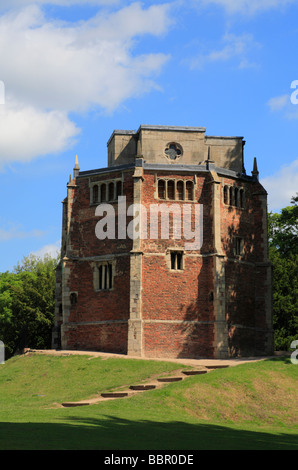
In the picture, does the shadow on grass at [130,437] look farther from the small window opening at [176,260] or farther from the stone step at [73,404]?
the small window opening at [176,260]

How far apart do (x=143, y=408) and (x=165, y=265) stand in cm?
1690

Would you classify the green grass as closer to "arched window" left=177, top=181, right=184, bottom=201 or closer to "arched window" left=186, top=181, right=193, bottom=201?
"arched window" left=177, top=181, right=184, bottom=201

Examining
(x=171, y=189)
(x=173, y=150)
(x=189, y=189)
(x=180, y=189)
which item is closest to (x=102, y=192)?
(x=171, y=189)

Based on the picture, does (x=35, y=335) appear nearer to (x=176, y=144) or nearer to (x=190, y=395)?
(x=176, y=144)

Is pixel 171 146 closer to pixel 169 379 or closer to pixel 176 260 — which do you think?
pixel 176 260

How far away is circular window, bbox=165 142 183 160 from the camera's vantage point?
51.2 metres

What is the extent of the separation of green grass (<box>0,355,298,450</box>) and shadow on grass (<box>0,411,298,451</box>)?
3 cm

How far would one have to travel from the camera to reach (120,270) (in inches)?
1827

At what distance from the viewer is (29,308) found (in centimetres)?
Answer: 6131

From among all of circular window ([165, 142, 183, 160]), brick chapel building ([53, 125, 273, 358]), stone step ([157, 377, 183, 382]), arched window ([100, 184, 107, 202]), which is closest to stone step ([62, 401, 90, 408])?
stone step ([157, 377, 183, 382])

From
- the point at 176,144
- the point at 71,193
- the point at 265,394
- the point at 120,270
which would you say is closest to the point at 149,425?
the point at 265,394

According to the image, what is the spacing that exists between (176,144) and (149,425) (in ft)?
101

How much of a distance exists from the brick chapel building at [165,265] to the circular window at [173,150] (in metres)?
1.92

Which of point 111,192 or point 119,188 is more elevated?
point 119,188
